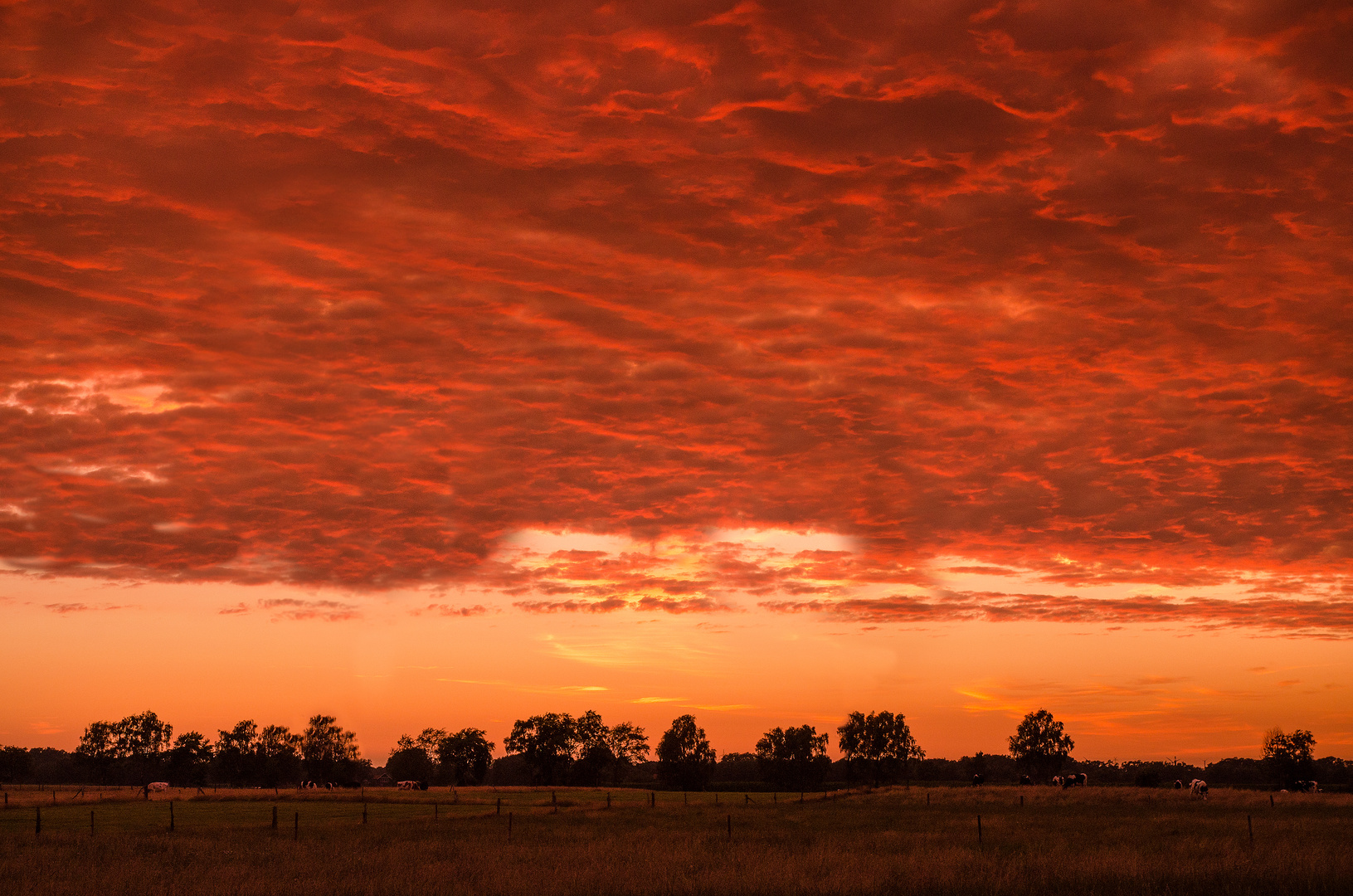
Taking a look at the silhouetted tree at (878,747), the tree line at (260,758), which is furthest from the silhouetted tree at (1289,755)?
the tree line at (260,758)

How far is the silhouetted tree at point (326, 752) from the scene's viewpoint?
→ 191m

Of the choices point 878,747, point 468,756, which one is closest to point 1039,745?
point 878,747

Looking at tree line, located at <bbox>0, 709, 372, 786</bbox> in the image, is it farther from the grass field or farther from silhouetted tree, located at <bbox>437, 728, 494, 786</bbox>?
the grass field

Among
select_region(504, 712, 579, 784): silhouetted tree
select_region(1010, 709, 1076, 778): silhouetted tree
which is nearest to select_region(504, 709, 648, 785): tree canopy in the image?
select_region(504, 712, 579, 784): silhouetted tree

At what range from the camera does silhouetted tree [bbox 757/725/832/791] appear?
182 meters

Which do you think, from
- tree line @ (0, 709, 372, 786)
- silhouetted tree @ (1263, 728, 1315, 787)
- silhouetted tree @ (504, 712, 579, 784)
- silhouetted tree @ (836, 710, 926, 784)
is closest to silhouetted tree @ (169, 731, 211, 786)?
tree line @ (0, 709, 372, 786)

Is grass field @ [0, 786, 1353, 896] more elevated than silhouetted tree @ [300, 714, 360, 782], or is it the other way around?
grass field @ [0, 786, 1353, 896]

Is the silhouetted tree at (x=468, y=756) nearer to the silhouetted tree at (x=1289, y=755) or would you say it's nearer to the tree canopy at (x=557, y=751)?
the tree canopy at (x=557, y=751)

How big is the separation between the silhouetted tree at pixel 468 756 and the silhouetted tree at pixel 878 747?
237ft

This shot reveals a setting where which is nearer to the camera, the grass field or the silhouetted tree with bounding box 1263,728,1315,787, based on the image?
the grass field

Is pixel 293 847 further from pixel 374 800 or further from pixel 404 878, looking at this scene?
pixel 374 800

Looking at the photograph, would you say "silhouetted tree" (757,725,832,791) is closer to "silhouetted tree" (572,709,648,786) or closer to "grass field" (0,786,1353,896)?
"silhouetted tree" (572,709,648,786)

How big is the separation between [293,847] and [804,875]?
2263 centimetres

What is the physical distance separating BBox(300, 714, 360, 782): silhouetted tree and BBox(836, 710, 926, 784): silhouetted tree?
10364cm
